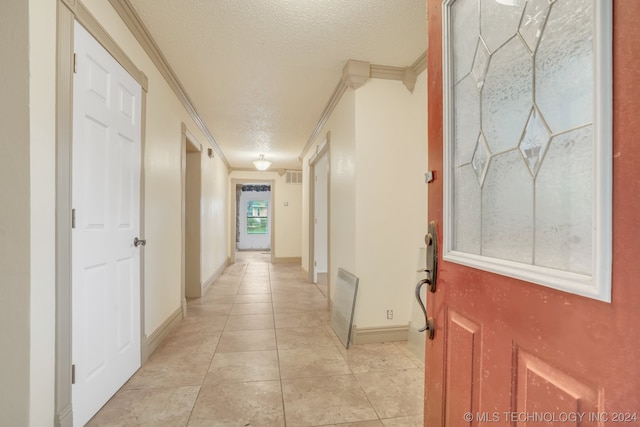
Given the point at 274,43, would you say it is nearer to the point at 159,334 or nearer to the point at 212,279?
the point at 159,334

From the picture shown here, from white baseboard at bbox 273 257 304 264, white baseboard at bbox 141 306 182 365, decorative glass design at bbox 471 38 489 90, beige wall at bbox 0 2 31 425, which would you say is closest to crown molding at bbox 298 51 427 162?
decorative glass design at bbox 471 38 489 90

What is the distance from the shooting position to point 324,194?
17.8 ft

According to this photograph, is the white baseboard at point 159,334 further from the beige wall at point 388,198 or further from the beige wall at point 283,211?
the beige wall at point 283,211

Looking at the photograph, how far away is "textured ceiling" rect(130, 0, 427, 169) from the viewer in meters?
1.93

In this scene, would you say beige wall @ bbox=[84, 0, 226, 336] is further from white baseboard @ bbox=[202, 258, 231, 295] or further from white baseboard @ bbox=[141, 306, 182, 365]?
white baseboard @ bbox=[202, 258, 231, 295]

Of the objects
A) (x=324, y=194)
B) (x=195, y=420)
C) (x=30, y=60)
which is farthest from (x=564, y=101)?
(x=324, y=194)

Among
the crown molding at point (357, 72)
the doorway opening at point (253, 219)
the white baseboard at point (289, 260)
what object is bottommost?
the white baseboard at point (289, 260)

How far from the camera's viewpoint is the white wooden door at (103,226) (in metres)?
1.52

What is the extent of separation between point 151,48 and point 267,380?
2.82m

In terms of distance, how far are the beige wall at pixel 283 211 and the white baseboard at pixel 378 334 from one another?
5.21m

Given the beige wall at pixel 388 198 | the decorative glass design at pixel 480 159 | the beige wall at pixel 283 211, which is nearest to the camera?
the decorative glass design at pixel 480 159

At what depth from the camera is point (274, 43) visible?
229cm

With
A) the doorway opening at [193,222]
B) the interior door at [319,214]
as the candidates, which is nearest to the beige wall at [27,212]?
the doorway opening at [193,222]

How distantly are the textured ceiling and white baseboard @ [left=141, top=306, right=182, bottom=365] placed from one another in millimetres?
2480
